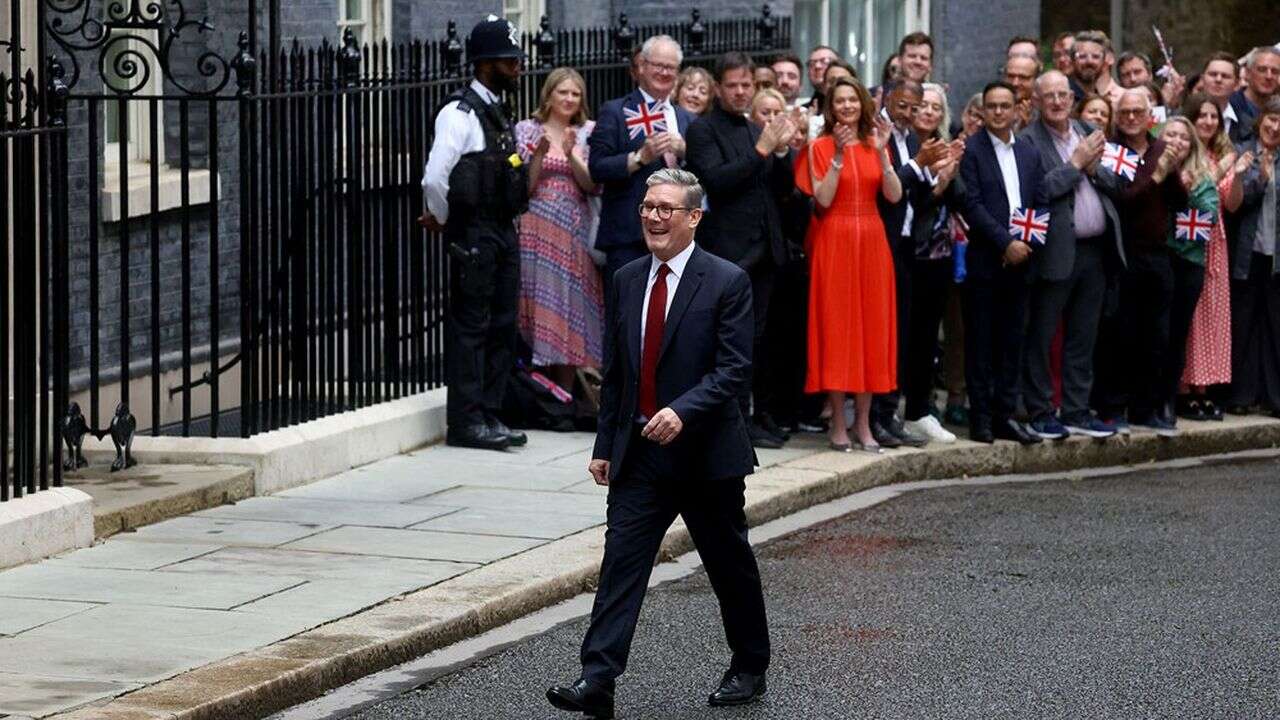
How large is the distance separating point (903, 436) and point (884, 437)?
0.16 meters

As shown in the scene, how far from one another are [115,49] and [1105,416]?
5.82 m

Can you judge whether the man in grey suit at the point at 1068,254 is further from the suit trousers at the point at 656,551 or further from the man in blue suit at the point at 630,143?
the suit trousers at the point at 656,551

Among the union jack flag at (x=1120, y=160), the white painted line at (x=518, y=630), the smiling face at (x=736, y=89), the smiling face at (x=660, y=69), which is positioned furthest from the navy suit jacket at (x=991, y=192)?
the smiling face at (x=660, y=69)

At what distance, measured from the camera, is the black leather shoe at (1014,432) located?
1411 cm

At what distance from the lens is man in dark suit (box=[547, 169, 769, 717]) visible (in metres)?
8.20

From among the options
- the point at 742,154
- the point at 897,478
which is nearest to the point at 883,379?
the point at 897,478

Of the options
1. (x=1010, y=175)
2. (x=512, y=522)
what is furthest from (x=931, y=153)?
(x=512, y=522)

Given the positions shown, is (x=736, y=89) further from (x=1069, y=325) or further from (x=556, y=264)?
(x=1069, y=325)

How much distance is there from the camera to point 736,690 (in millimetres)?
8383

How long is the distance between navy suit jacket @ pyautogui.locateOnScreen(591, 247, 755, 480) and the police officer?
4.54m

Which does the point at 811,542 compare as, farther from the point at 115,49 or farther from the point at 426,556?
the point at 115,49

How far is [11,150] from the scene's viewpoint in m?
10.1

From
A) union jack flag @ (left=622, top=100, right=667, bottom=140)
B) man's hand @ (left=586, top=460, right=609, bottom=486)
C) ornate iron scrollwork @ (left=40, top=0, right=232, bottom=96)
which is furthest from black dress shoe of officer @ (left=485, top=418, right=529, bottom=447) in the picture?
man's hand @ (left=586, top=460, right=609, bottom=486)

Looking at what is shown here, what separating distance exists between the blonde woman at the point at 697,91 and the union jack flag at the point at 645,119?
28 cm
